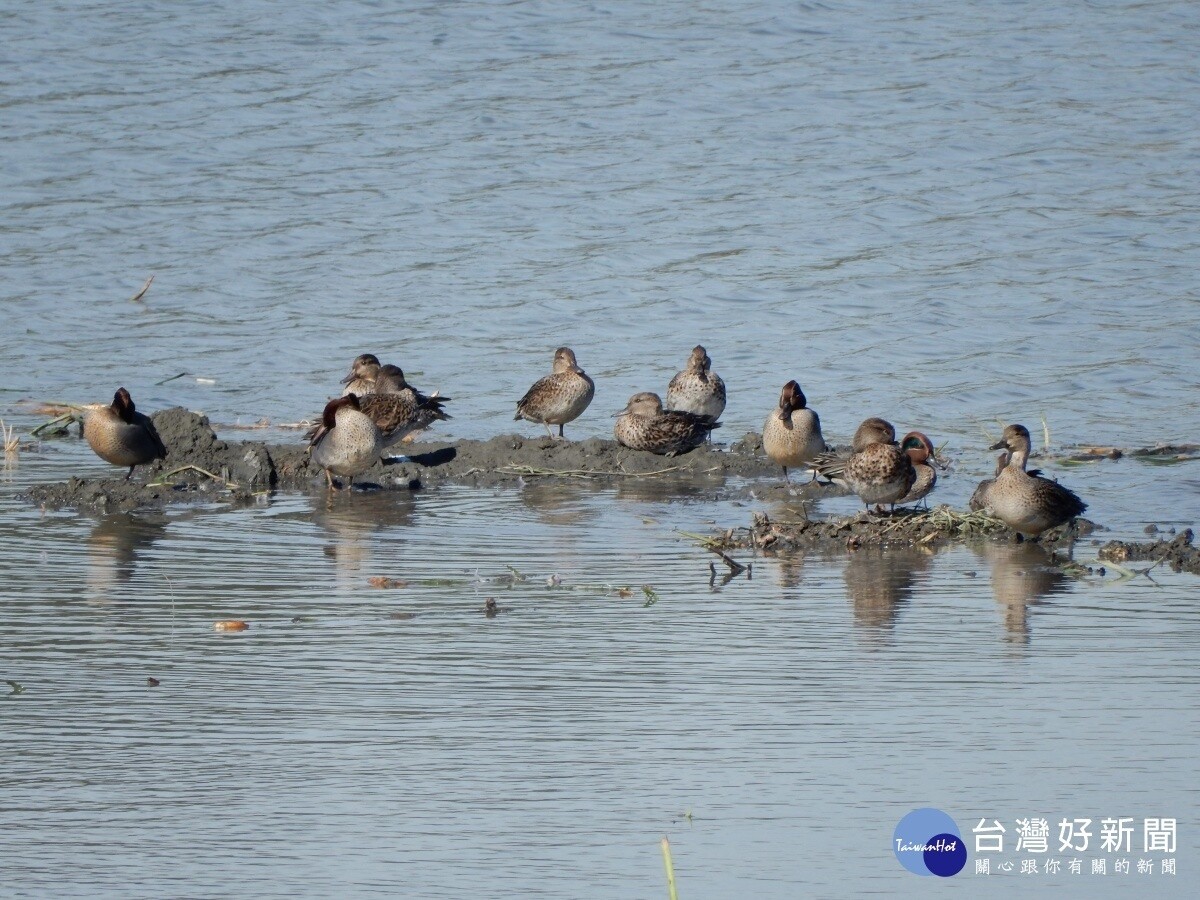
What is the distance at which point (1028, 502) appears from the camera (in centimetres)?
1122

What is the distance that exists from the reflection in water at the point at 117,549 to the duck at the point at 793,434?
167 inches

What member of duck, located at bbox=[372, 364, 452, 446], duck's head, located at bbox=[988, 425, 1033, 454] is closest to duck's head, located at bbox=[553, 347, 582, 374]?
duck, located at bbox=[372, 364, 452, 446]

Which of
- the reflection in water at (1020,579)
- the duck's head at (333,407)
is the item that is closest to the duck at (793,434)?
the reflection in water at (1020,579)

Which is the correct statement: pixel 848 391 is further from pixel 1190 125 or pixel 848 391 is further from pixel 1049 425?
pixel 1190 125

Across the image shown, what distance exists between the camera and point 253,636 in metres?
8.78

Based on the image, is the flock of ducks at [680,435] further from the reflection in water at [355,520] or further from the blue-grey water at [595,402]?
the blue-grey water at [595,402]

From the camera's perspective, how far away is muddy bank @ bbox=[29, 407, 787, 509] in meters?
12.9

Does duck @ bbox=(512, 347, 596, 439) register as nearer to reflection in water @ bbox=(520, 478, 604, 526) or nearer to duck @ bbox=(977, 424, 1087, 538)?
reflection in water @ bbox=(520, 478, 604, 526)

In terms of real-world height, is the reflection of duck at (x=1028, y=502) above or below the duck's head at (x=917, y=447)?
below

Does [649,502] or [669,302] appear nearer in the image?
[649,502]

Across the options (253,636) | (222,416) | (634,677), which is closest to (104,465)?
(222,416)

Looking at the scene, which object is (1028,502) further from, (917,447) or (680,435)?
(680,435)

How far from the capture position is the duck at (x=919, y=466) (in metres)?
12.5

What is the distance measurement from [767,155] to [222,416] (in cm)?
1304
